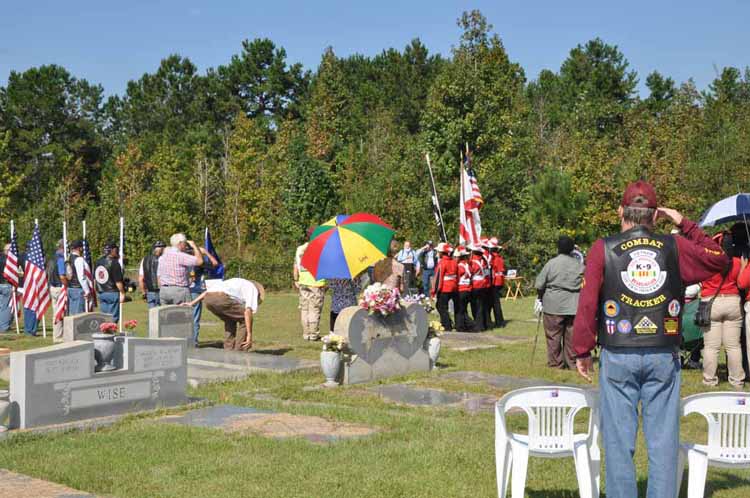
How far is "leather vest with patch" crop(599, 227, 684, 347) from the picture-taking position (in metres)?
5.57

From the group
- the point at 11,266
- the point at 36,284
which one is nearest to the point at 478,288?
the point at 36,284

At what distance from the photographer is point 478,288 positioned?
19250 millimetres

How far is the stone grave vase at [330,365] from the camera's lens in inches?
469

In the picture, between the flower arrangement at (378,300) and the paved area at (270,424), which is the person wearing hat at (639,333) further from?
the flower arrangement at (378,300)

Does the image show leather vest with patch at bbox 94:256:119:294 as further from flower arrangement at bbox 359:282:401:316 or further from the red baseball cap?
the red baseball cap

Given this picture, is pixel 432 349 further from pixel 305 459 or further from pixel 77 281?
pixel 77 281

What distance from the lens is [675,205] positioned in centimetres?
3647

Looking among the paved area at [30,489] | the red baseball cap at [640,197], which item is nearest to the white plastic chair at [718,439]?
the red baseball cap at [640,197]

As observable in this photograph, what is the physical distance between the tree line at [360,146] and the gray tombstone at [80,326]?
765 inches

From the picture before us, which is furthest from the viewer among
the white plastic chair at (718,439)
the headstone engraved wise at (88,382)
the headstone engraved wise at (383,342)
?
the headstone engraved wise at (383,342)

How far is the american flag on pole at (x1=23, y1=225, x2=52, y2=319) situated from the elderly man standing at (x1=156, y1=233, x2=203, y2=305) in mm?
4531

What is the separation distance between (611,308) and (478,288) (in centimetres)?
1362

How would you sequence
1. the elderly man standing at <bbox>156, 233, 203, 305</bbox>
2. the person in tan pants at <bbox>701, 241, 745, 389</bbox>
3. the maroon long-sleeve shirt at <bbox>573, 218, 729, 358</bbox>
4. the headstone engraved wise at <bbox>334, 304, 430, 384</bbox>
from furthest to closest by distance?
the elderly man standing at <bbox>156, 233, 203, 305</bbox> < the headstone engraved wise at <bbox>334, 304, 430, 384</bbox> < the person in tan pants at <bbox>701, 241, 745, 389</bbox> < the maroon long-sleeve shirt at <bbox>573, 218, 729, 358</bbox>

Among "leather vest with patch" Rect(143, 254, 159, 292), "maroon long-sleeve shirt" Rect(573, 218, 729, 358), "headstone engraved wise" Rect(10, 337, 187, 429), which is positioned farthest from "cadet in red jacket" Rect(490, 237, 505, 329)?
"maroon long-sleeve shirt" Rect(573, 218, 729, 358)
